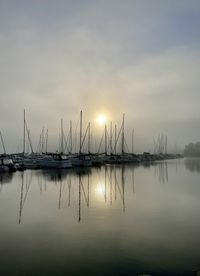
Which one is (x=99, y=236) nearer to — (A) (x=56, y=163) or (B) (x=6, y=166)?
(B) (x=6, y=166)

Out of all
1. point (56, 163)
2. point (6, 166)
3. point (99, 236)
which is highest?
point (56, 163)

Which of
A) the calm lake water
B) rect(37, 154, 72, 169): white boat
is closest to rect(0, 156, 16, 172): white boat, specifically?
rect(37, 154, 72, 169): white boat

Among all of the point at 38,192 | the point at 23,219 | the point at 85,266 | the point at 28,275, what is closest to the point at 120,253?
the point at 85,266

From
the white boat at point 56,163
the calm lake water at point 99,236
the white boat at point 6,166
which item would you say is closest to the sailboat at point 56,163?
the white boat at point 56,163

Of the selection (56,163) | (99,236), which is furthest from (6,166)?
(99,236)

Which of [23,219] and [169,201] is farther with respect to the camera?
[169,201]

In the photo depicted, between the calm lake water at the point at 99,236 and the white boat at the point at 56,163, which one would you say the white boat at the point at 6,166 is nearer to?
the white boat at the point at 56,163

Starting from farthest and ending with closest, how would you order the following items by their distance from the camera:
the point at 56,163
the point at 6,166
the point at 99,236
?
1. the point at 56,163
2. the point at 6,166
3. the point at 99,236

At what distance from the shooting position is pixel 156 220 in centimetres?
2150

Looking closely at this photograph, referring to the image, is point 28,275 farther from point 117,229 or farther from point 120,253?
point 117,229

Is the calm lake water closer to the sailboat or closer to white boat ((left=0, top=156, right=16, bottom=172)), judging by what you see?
white boat ((left=0, top=156, right=16, bottom=172))

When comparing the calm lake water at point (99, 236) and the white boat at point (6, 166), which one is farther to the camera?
the white boat at point (6, 166)

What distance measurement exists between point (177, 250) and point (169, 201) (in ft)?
51.3

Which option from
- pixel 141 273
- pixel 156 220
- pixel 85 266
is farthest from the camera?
pixel 156 220
